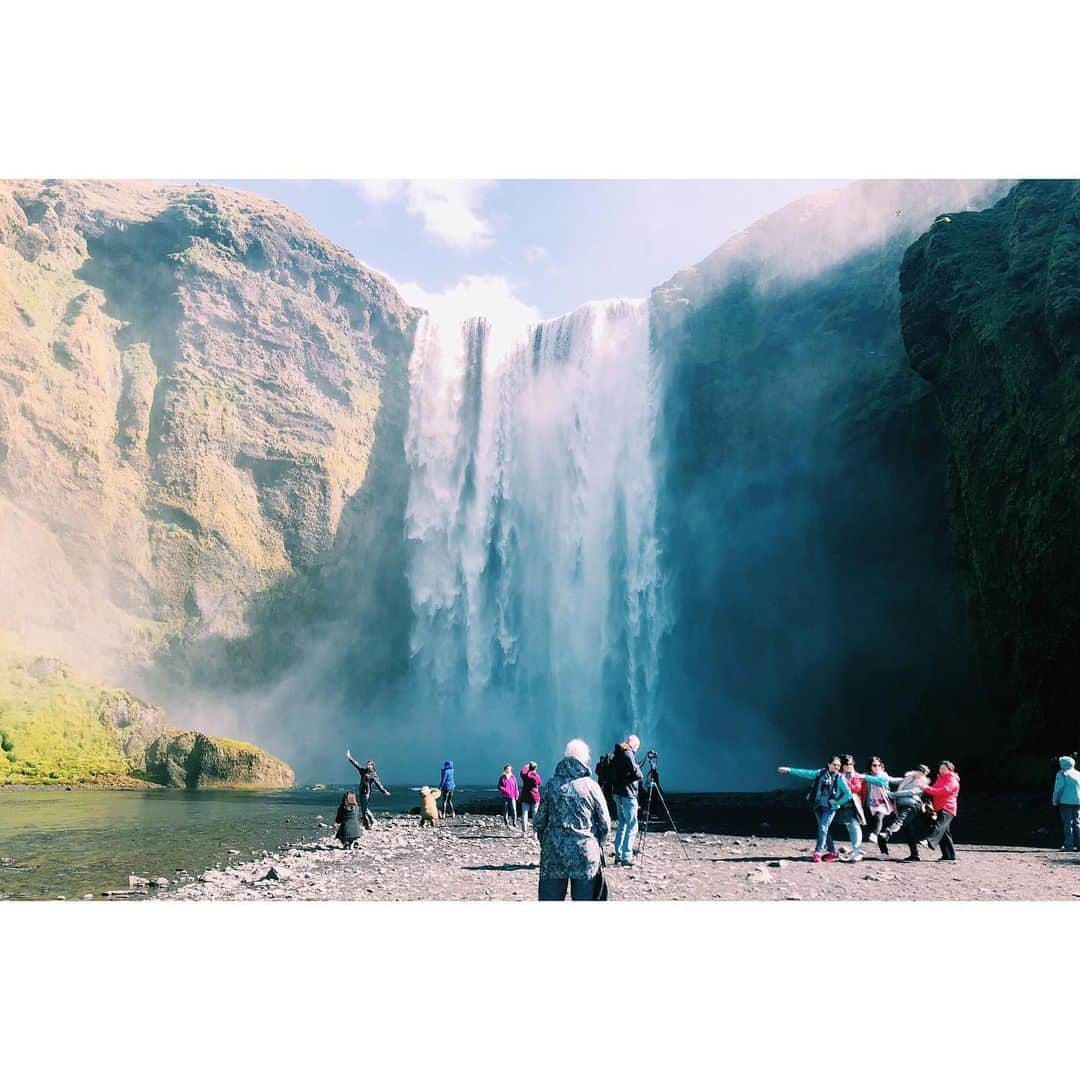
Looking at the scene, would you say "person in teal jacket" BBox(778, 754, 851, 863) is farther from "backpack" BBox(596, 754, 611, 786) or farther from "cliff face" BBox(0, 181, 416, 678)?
"cliff face" BBox(0, 181, 416, 678)

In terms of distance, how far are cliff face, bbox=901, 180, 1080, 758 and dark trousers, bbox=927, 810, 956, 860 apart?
11.4 m

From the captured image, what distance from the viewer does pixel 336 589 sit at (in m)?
53.2

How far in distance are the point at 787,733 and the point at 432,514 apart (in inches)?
861

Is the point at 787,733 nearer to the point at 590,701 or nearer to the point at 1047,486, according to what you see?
the point at 590,701

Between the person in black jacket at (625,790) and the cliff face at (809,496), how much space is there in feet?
85.0

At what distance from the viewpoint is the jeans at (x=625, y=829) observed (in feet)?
37.3

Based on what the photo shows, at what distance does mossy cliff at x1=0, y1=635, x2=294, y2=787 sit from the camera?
3741 centimetres

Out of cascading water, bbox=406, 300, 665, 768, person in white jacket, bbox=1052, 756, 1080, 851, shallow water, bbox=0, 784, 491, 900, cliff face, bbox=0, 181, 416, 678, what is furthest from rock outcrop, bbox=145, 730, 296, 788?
person in white jacket, bbox=1052, 756, 1080, 851

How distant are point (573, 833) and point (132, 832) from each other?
53.2ft

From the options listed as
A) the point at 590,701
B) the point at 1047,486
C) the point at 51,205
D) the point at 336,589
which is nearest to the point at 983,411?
the point at 1047,486

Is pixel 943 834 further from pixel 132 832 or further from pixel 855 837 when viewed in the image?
pixel 132 832

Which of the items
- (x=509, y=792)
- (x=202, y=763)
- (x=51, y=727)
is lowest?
(x=202, y=763)

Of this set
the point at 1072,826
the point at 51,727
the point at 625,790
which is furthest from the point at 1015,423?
the point at 51,727

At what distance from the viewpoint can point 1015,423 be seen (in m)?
24.8
